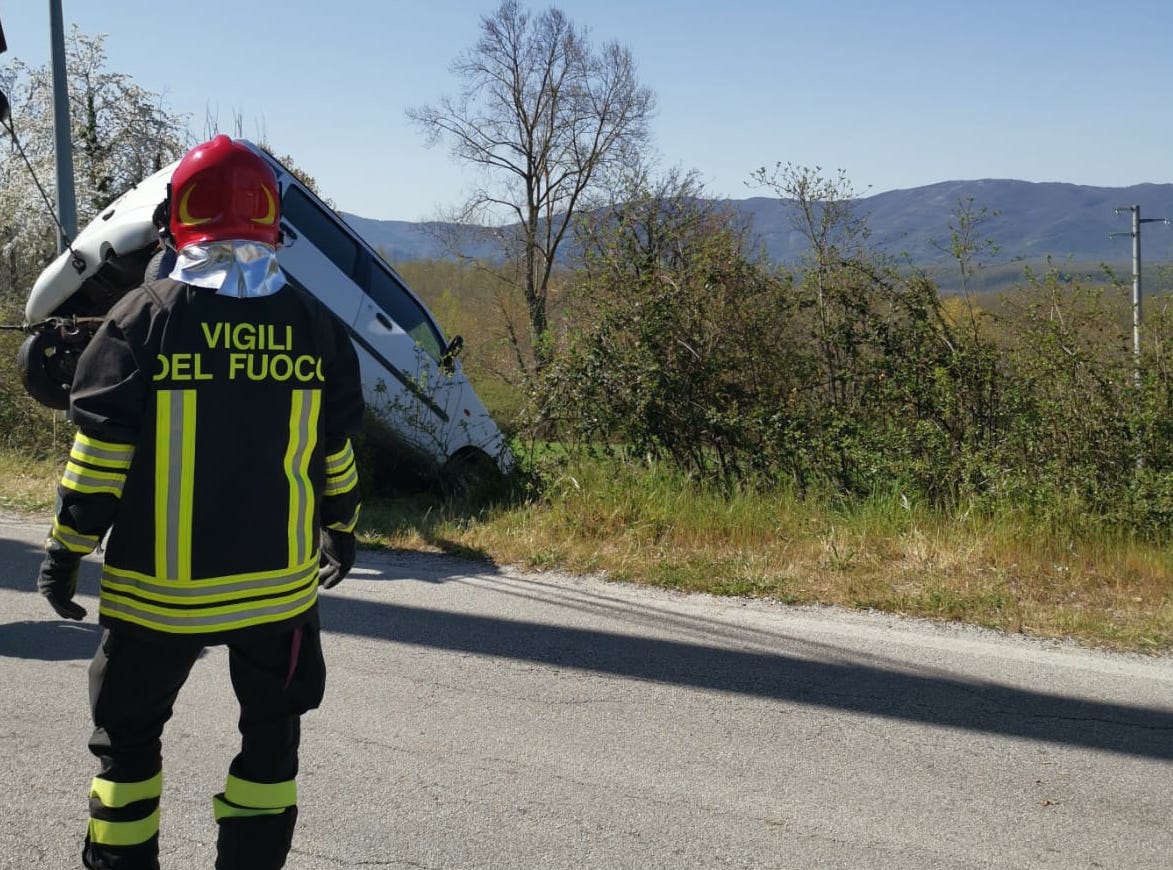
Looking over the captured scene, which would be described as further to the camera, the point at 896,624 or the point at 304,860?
the point at 896,624

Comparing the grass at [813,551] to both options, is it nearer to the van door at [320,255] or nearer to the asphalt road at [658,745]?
the asphalt road at [658,745]

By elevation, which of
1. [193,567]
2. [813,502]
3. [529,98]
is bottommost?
[813,502]

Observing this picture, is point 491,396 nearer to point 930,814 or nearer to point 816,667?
point 816,667

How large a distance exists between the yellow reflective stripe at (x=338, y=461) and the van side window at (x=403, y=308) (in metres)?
6.42

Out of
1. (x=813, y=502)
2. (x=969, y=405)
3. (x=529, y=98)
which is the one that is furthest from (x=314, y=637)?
(x=529, y=98)

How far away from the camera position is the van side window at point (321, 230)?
856cm

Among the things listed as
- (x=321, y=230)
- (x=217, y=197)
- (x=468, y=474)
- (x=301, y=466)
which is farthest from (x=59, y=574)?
(x=321, y=230)

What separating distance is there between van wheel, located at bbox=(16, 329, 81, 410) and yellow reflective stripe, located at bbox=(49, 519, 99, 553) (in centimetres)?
68

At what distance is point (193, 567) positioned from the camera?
2.35m

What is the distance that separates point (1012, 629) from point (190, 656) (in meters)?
4.37

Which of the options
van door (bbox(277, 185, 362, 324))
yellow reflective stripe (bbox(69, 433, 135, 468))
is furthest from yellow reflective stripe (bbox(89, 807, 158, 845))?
van door (bbox(277, 185, 362, 324))

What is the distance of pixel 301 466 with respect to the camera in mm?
2496

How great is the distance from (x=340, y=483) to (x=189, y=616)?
0.51 m

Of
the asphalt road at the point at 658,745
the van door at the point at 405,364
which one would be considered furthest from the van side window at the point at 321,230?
the asphalt road at the point at 658,745
